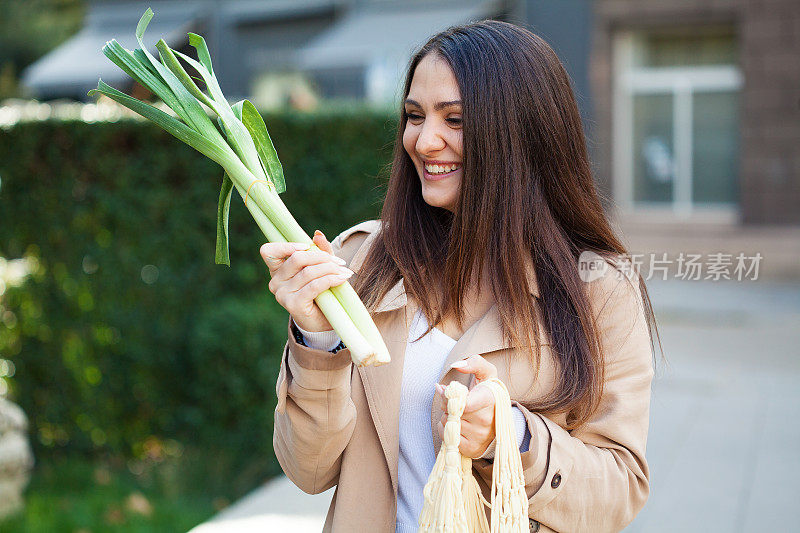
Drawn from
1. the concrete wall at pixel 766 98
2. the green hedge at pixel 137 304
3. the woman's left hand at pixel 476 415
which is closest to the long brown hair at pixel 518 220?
the woman's left hand at pixel 476 415

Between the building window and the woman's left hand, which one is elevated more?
the building window

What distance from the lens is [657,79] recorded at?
1535cm

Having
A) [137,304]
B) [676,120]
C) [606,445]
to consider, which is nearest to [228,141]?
[606,445]

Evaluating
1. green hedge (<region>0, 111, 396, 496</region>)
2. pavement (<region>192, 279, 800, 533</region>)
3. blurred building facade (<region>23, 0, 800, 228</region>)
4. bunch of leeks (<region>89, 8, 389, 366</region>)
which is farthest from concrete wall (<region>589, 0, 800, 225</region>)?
bunch of leeks (<region>89, 8, 389, 366</region>)

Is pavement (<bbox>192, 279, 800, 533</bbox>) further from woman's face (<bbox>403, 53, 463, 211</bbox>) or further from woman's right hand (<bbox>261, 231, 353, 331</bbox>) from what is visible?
woman's right hand (<bbox>261, 231, 353, 331</bbox>)

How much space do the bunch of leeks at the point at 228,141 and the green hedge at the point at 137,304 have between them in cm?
328

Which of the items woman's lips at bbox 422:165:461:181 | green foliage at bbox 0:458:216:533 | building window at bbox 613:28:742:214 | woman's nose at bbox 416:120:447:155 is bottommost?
green foliage at bbox 0:458:216:533

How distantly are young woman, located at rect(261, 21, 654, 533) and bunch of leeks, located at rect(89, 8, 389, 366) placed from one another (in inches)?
4.0

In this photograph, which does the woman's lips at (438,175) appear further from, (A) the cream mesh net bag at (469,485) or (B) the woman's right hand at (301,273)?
(A) the cream mesh net bag at (469,485)

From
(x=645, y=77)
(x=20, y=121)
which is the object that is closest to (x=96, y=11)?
(x=645, y=77)

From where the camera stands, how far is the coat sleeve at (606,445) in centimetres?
174

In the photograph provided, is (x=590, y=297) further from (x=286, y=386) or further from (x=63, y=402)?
(x=63, y=402)

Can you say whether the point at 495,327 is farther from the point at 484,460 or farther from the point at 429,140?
the point at 429,140

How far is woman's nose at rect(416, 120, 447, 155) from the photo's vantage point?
6.10 feet
